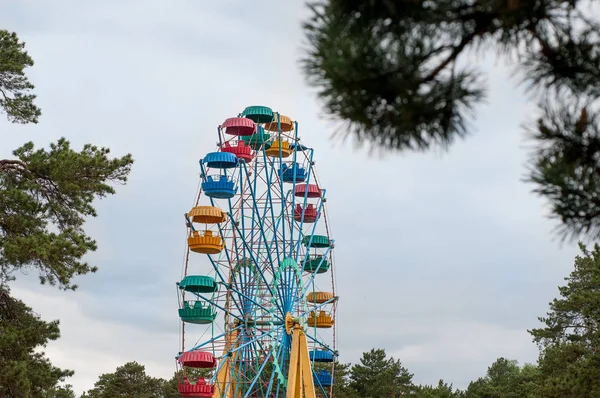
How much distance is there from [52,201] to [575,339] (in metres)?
16.4

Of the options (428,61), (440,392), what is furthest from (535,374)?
(428,61)

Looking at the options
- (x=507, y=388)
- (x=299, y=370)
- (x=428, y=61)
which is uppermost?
(x=507, y=388)

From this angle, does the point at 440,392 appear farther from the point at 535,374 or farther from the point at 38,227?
the point at 38,227

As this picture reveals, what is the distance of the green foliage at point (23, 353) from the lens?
1635 cm

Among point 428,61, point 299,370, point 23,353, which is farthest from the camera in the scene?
point 299,370

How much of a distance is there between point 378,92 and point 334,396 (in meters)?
37.8

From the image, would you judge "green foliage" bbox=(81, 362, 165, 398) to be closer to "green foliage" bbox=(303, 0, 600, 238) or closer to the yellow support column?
the yellow support column

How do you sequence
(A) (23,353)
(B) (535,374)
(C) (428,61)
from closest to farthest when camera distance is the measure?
(C) (428,61)
(A) (23,353)
(B) (535,374)

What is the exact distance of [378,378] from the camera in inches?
1679

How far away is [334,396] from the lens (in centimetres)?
4144

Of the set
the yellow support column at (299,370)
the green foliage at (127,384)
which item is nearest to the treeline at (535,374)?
the green foliage at (127,384)

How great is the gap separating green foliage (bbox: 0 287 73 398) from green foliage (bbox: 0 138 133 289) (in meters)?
0.76

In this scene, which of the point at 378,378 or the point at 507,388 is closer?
the point at 507,388

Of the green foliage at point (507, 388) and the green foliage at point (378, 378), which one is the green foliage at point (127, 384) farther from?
the green foliage at point (507, 388)
